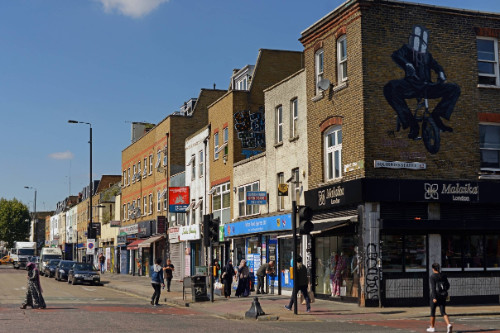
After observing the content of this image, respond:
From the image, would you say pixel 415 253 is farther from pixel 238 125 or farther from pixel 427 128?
pixel 238 125

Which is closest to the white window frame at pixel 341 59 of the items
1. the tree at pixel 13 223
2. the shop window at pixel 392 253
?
the shop window at pixel 392 253

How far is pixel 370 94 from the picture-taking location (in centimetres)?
2458

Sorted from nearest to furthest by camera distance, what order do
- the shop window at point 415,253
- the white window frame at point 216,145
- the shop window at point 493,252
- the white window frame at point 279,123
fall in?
the shop window at point 415,253, the shop window at point 493,252, the white window frame at point 279,123, the white window frame at point 216,145

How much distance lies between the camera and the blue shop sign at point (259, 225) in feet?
99.2

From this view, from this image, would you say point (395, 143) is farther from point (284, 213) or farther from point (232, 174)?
point (232, 174)

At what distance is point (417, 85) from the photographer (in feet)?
83.1

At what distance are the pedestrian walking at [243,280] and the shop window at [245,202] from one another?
4966 mm

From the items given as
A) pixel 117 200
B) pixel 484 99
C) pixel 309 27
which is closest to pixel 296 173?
pixel 309 27

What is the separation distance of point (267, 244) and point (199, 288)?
234 inches

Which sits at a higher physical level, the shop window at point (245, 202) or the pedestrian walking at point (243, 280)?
the shop window at point (245, 202)

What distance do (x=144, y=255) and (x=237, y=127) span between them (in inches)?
901

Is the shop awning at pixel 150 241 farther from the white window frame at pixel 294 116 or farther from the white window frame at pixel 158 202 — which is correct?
A: the white window frame at pixel 294 116

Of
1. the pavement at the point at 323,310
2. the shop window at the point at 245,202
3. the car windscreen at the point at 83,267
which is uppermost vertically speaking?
the shop window at the point at 245,202

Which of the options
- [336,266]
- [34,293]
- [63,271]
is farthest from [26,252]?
[336,266]
